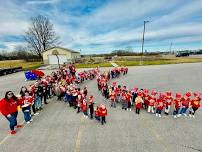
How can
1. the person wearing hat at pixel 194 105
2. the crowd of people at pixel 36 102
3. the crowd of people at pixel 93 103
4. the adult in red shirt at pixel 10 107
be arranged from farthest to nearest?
the person wearing hat at pixel 194 105
the crowd of people at pixel 93 103
the crowd of people at pixel 36 102
the adult in red shirt at pixel 10 107

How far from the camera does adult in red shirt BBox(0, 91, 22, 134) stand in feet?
26.0

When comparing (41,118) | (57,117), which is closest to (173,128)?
(57,117)

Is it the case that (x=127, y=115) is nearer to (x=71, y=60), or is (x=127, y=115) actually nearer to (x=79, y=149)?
(x=79, y=149)

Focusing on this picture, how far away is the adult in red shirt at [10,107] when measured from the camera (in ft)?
26.0

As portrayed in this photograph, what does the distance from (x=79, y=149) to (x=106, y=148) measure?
1047 millimetres

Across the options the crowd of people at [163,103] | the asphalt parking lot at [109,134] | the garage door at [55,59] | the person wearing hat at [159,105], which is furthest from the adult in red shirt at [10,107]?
the garage door at [55,59]

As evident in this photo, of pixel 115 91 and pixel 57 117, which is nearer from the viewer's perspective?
pixel 57 117

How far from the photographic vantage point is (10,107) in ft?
26.7

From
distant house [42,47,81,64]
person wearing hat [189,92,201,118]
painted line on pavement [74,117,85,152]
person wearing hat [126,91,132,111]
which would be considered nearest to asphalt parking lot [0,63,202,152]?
painted line on pavement [74,117,85,152]

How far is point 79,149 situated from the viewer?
665cm

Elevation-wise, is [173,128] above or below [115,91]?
below

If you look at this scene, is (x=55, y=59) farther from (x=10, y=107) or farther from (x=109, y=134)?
(x=109, y=134)

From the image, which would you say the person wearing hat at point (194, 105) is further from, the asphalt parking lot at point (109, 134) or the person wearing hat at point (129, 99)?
the person wearing hat at point (129, 99)

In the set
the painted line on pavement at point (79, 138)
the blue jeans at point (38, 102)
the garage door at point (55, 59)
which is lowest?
the painted line on pavement at point (79, 138)
